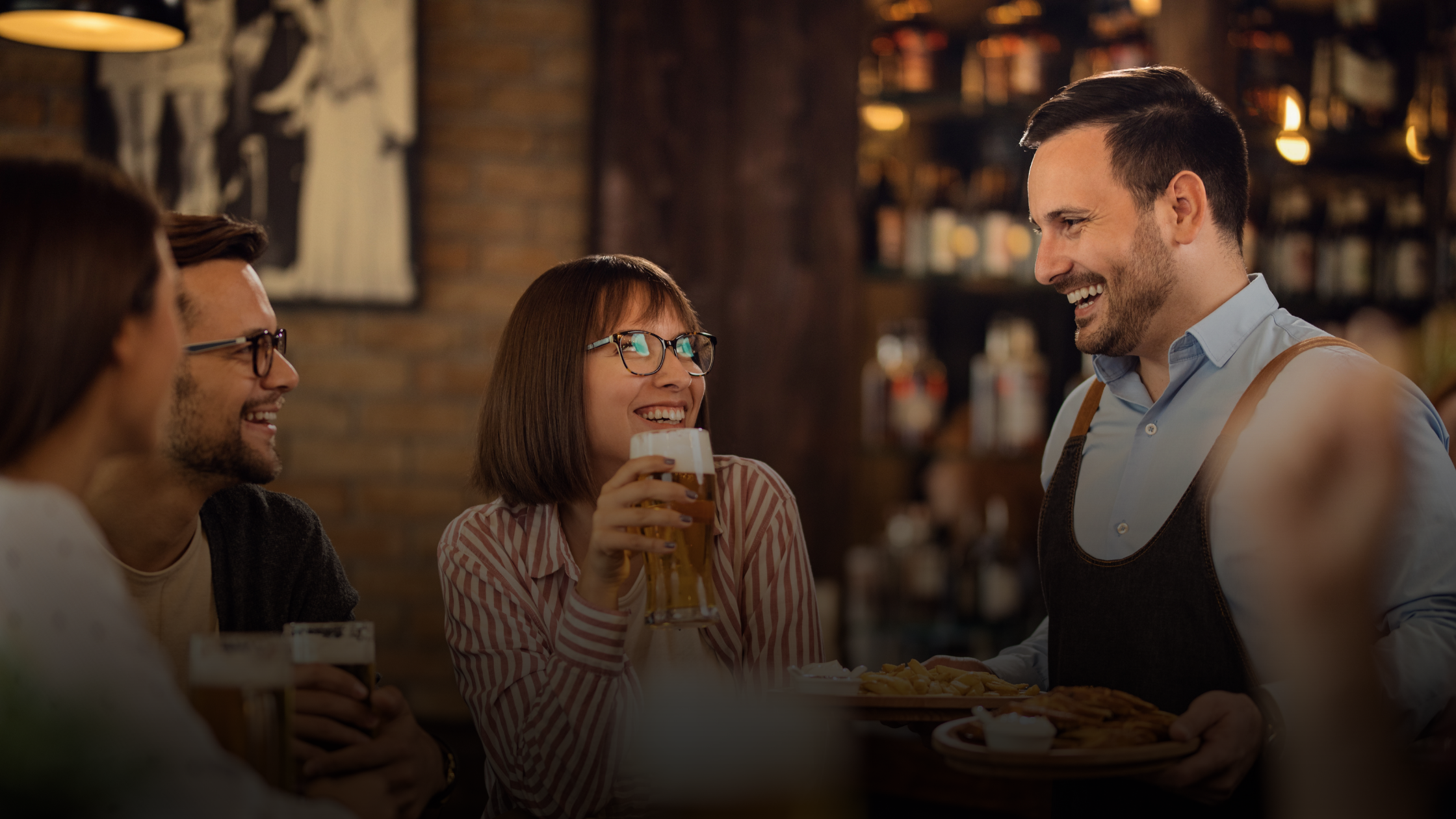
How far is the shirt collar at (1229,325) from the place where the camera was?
160 centimetres

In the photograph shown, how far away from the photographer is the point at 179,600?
5.16ft

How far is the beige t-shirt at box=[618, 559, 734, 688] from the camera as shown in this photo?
156cm

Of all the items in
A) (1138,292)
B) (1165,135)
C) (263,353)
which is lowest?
(263,353)

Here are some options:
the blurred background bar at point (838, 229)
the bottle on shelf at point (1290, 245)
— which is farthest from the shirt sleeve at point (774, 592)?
the bottle on shelf at point (1290, 245)

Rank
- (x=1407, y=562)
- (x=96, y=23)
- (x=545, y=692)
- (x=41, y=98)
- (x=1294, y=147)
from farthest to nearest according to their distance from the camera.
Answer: (x=1294, y=147) → (x=41, y=98) → (x=96, y=23) → (x=545, y=692) → (x=1407, y=562)

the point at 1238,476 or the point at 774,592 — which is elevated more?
the point at 1238,476

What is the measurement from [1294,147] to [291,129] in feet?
10.0

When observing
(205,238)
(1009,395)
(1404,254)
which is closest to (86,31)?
(205,238)

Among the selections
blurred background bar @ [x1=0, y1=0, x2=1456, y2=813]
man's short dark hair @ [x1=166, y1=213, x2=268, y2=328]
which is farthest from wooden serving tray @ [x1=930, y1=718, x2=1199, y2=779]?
blurred background bar @ [x1=0, y1=0, x2=1456, y2=813]

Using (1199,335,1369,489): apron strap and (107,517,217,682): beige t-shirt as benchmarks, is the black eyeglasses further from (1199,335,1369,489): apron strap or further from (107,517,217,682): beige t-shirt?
(1199,335,1369,489): apron strap

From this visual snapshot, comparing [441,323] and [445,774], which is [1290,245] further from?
[445,774]

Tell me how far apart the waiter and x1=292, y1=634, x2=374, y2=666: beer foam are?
80 cm

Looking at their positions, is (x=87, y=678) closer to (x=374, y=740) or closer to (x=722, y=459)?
(x=374, y=740)

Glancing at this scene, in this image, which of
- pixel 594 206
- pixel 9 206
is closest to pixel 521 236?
pixel 594 206
